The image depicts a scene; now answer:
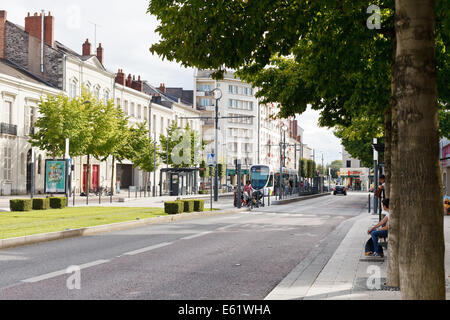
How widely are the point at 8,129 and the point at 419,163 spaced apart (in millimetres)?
41989

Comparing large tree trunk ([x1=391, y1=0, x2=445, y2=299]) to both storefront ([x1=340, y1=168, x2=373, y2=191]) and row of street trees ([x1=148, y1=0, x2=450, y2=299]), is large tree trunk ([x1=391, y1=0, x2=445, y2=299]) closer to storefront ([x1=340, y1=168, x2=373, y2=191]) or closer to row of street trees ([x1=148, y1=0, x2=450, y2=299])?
row of street trees ([x1=148, y1=0, x2=450, y2=299])

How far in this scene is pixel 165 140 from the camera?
66.1 metres

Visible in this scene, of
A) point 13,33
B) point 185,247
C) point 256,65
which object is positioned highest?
point 13,33

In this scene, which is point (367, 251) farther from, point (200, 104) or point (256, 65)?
point (200, 104)

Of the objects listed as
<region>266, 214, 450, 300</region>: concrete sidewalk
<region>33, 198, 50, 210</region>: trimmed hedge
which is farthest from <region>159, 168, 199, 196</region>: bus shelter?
<region>266, 214, 450, 300</region>: concrete sidewalk

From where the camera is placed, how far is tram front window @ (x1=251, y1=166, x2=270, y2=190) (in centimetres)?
4828

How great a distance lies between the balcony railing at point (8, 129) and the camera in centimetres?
4159

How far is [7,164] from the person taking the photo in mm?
42031

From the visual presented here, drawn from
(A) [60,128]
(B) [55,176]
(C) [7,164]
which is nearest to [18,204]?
(B) [55,176]

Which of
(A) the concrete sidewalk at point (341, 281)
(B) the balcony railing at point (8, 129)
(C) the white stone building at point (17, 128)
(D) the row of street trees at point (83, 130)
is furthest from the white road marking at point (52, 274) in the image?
(B) the balcony railing at point (8, 129)

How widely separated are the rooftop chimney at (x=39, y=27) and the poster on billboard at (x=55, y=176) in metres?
26.2

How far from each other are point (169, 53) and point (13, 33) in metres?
46.0
